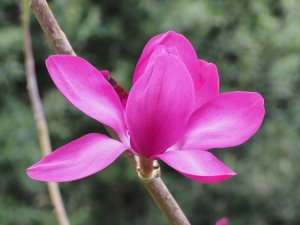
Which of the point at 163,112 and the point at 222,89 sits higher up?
the point at 163,112

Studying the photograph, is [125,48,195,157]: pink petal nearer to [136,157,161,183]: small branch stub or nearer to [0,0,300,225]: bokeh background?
[136,157,161,183]: small branch stub

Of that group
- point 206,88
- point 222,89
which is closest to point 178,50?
point 206,88

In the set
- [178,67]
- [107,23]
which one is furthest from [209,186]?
[178,67]

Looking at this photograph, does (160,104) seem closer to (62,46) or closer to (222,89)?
(62,46)

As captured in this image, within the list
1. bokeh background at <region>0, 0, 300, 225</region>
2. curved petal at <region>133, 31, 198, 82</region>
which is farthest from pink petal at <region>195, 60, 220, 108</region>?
bokeh background at <region>0, 0, 300, 225</region>

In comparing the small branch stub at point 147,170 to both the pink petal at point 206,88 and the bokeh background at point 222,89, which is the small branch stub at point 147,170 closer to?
the pink petal at point 206,88

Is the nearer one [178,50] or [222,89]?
[178,50]

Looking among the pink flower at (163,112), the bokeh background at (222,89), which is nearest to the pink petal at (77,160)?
the pink flower at (163,112)
